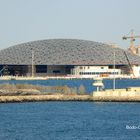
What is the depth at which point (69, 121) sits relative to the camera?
68250 mm

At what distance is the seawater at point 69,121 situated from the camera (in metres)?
58.2

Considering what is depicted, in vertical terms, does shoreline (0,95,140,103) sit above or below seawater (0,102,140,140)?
above

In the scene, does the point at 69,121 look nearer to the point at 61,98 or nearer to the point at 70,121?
the point at 70,121

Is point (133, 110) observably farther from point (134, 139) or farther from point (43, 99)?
point (134, 139)

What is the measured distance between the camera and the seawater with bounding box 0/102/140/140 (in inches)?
2291

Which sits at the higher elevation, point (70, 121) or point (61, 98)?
point (61, 98)

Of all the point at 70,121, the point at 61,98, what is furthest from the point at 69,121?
the point at 61,98

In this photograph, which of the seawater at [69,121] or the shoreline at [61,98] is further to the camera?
the shoreline at [61,98]

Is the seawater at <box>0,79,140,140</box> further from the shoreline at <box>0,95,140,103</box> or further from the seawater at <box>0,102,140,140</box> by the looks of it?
the shoreline at <box>0,95,140,103</box>

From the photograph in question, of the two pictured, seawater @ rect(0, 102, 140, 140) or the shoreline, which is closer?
seawater @ rect(0, 102, 140, 140)

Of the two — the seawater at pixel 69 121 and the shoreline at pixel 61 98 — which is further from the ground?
the shoreline at pixel 61 98

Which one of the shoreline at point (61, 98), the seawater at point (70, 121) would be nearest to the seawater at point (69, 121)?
the seawater at point (70, 121)

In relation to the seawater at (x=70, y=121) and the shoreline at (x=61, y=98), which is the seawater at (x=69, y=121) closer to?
the seawater at (x=70, y=121)

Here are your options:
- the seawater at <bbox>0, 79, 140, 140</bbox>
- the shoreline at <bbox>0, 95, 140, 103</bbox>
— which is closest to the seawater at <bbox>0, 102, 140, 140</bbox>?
the seawater at <bbox>0, 79, 140, 140</bbox>
